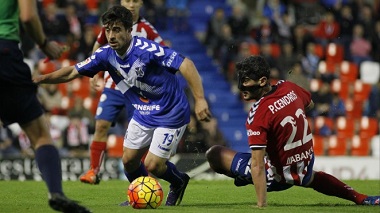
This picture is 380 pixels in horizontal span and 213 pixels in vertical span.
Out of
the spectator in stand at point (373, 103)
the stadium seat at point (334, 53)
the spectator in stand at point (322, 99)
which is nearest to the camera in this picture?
the spectator in stand at point (322, 99)

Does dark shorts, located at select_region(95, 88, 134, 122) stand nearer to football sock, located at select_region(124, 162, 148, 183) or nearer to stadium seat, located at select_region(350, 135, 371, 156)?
football sock, located at select_region(124, 162, 148, 183)

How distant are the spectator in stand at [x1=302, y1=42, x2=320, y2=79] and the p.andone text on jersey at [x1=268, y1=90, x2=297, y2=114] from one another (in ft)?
39.3

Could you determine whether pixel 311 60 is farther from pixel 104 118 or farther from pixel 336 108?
pixel 104 118

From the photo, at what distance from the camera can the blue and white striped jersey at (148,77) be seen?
9133mm

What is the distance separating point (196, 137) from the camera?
17047mm

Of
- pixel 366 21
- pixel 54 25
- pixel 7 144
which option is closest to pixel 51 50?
pixel 7 144

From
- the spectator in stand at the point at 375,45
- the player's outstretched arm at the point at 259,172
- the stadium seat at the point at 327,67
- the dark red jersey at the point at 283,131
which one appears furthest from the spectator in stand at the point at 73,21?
the player's outstretched arm at the point at 259,172

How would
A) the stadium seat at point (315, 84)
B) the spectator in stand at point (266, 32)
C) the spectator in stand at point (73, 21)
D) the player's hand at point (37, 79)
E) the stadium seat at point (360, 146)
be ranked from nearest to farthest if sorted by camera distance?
the player's hand at point (37, 79) → the stadium seat at point (360, 146) → the stadium seat at point (315, 84) → the spectator in stand at point (73, 21) → the spectator in stand at point (266, 32)

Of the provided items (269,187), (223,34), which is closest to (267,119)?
(269,187)

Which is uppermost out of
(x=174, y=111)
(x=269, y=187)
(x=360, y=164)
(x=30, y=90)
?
(x=30, y=90)

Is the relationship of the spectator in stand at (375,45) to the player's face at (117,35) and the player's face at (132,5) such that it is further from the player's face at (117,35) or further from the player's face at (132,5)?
the player's face at (117,35)

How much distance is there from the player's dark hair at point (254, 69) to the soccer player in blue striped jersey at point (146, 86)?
1.62 ft

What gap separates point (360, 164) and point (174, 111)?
825 centimetres

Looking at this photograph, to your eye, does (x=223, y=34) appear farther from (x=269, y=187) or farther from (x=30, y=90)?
(x=30, y=90)
